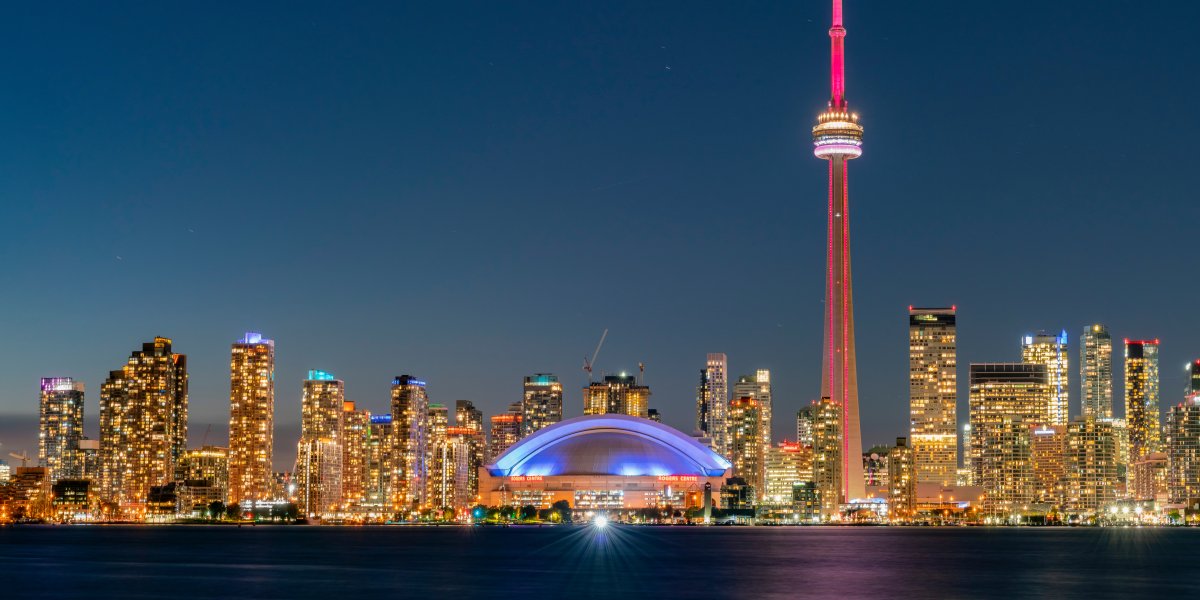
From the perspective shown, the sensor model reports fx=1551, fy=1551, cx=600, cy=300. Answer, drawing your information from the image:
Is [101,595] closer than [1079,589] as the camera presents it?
Yes

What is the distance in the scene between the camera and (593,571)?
124000 mm

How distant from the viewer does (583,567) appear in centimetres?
13000

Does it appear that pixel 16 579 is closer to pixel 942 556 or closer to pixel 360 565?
pixel 360 565

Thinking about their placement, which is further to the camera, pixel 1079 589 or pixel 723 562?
pixel 723 562

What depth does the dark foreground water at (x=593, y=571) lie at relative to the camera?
105 m

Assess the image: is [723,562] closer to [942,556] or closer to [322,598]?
A: [942,556]

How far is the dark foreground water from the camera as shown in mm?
104812

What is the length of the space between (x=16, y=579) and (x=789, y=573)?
197ft

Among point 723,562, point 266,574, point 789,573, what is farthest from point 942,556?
point 266,574

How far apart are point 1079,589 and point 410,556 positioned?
2761 inches

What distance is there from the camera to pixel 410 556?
512 ft

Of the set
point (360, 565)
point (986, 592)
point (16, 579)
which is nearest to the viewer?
point (986, 592)

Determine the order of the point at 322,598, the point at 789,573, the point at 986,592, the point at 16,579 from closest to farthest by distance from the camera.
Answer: the point at 322,598
the point at 986,592
the point at 16,579
the point at 789,573

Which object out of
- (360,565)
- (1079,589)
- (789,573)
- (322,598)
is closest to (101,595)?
(322,598)
